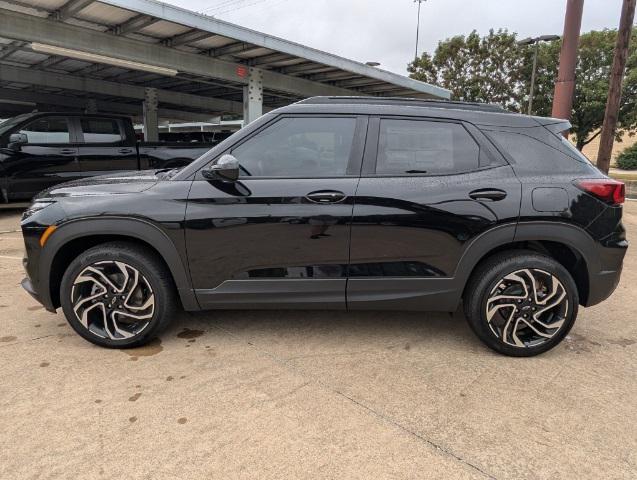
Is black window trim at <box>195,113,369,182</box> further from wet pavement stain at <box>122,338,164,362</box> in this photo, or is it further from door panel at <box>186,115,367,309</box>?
wet pavement stain at <box>122,338,164,362</box>

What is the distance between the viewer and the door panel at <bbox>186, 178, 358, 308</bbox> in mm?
2988

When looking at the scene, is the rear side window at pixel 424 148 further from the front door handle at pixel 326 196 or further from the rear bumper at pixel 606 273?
the rear bumper at pixel 606 273

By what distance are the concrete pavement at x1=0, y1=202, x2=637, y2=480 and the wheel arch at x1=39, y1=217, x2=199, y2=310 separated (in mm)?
450

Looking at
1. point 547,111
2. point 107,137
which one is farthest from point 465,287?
point 547,111

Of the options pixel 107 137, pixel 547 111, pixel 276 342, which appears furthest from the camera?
pixel 547 111

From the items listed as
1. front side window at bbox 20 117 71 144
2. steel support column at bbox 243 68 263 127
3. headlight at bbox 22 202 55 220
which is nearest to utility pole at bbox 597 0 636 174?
steel support column at bbox 243 68 263 127

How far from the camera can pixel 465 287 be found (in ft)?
10.4

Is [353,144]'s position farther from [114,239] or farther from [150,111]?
[150,111]

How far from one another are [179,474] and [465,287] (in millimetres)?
2135

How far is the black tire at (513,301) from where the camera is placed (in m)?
3.04

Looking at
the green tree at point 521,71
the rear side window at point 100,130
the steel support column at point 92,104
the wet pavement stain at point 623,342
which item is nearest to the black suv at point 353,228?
the wet pavement stain at point 623,342

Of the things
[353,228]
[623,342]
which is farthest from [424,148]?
→ [623,342]

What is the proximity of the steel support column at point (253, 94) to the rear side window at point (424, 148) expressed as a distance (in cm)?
1042

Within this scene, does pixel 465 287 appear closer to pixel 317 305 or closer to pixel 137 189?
pixel 317 305
